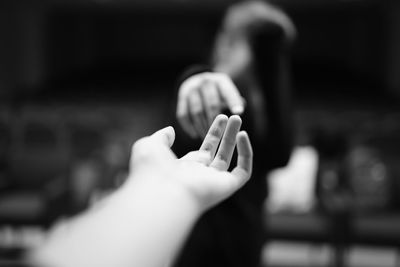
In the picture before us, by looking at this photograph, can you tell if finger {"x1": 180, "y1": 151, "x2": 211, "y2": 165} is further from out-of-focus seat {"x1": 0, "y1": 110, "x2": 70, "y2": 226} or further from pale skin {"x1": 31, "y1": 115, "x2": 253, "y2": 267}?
out-of-focus seat {"x1": 0, "y1": 110, "x2": 70, "y2": 226}

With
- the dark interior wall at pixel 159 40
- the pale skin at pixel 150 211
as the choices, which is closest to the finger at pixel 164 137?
the pale skin at pixel 150 211

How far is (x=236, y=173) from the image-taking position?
8.9 inches

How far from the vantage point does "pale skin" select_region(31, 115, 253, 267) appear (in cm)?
16

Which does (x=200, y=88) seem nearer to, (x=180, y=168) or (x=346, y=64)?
(x=180, y=168)

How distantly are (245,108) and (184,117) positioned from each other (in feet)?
0.31

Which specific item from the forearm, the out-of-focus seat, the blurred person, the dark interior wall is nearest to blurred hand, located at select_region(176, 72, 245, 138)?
the blurred person

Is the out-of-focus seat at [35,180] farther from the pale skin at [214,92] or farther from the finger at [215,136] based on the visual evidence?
the finger at [215,136]

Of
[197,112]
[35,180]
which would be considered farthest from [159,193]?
[35,180]

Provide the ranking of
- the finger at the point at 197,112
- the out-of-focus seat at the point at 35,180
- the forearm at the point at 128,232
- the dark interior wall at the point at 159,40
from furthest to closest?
the dark interior wall at the point at 159,40 → the out-of-focus seat at the point at 35,180 → the finger at the point at 197,112 → the forearm at the point at 128,232

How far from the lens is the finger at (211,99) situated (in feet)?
0.99

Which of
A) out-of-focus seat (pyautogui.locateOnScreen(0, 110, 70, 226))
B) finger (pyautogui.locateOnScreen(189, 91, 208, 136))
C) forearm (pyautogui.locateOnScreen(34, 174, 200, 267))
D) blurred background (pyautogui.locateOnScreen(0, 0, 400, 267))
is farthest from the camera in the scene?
out-of-focus seat (pyautogui.locateOnScreen(0, 110, 70, 226))

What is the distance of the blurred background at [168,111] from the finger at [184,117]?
0.09 feet

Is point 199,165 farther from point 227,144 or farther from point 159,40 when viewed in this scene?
point 159,40

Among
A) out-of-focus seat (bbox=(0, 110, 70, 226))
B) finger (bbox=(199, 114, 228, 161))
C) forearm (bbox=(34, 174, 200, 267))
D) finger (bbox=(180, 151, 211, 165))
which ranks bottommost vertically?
out-of-focus seat (bbox=(0, 110, 70, 226))
